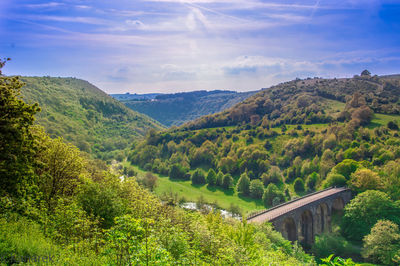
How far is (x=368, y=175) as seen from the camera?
60.1 m

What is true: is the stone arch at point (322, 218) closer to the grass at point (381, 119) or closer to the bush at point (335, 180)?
the bush at point (335, 180)

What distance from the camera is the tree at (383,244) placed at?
1635 inches

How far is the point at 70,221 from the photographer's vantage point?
15.7m

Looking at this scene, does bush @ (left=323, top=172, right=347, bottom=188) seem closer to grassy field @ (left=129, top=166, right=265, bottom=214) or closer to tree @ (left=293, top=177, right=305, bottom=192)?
tree @ (left=293, top=177, right=305, bottom=192)

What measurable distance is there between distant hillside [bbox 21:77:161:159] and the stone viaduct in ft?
248

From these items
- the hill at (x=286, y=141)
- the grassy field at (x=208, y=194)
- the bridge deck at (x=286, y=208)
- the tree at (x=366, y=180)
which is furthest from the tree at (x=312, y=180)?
the grassy field at (x=208, y=194)

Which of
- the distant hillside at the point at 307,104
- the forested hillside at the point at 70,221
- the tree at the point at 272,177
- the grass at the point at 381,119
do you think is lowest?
the tree at the point at 272,177

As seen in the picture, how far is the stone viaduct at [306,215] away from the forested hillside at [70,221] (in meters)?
24.7

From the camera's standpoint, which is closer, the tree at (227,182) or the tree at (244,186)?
the tree at (244,186)

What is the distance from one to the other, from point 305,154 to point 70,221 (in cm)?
8771

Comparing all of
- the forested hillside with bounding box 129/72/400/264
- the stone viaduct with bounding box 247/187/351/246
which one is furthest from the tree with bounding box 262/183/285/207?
the stone viaduct with bounding box 247/187/351/246

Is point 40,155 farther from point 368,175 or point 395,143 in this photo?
point 395,143

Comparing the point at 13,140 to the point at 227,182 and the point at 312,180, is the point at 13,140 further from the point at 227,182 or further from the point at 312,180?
the point at 227,182

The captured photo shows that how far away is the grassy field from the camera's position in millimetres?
72062
